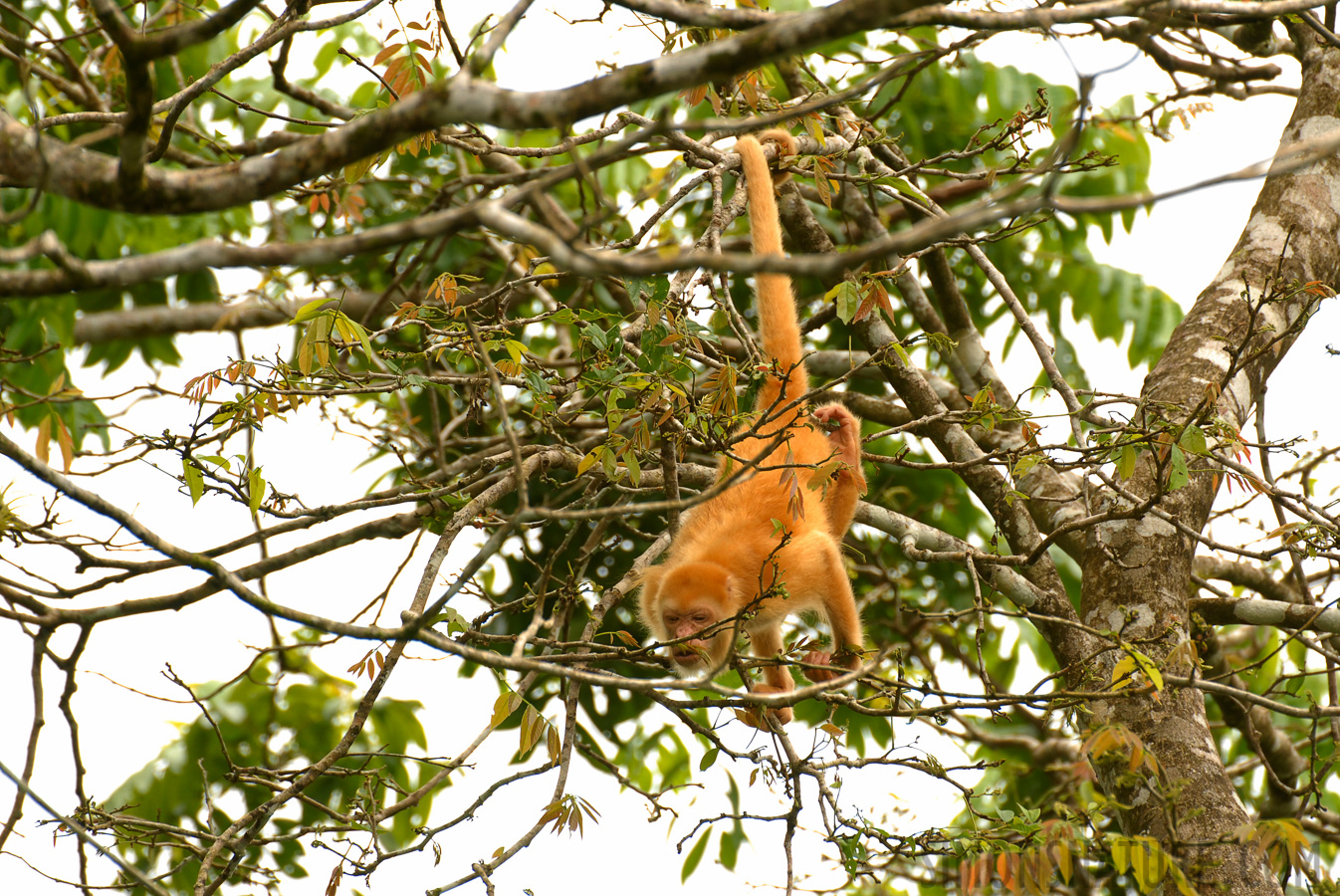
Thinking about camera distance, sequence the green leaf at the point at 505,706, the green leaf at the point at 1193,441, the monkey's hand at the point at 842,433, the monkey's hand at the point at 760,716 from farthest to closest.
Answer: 1. the monkey's hand at the point at 842,433
2. the monkey's hand at the point at 760,716
3. the green leaf at the point at 1193,441
4. the green leaf at the point at 505,706

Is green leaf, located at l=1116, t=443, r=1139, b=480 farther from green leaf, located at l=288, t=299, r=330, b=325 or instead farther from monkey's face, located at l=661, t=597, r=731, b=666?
green leaf, located at l=288, t=299, r=330, b=325

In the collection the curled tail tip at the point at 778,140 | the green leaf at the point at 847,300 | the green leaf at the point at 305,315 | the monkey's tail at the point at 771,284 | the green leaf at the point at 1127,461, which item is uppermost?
the curled tail tip at the point at 778,140

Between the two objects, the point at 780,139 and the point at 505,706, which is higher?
the point at 780,139

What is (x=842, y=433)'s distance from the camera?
4.93 metres

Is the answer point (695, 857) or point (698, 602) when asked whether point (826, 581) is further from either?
point (695, 857)

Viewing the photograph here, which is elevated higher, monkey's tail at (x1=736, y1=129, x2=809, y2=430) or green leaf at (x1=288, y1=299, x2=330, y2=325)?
monkey's tail at (x1=736, y1=129, x2=809, y2=430)

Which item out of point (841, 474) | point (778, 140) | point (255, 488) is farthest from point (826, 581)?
point (255, 488)

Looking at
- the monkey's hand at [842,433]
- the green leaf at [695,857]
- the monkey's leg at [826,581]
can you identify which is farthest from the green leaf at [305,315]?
the green leaf at [695,857]

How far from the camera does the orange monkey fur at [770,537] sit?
4.47 m

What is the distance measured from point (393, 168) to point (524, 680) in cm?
519

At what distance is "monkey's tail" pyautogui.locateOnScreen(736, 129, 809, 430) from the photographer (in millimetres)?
4348

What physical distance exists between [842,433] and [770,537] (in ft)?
1.97

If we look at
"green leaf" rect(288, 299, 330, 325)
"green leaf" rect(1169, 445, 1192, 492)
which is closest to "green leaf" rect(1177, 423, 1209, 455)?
"green leaf" rect(1169, 445, 1192, 492)

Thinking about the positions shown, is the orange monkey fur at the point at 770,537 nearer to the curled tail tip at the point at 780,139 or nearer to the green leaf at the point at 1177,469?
the curled tail tip at the point at 780,139
